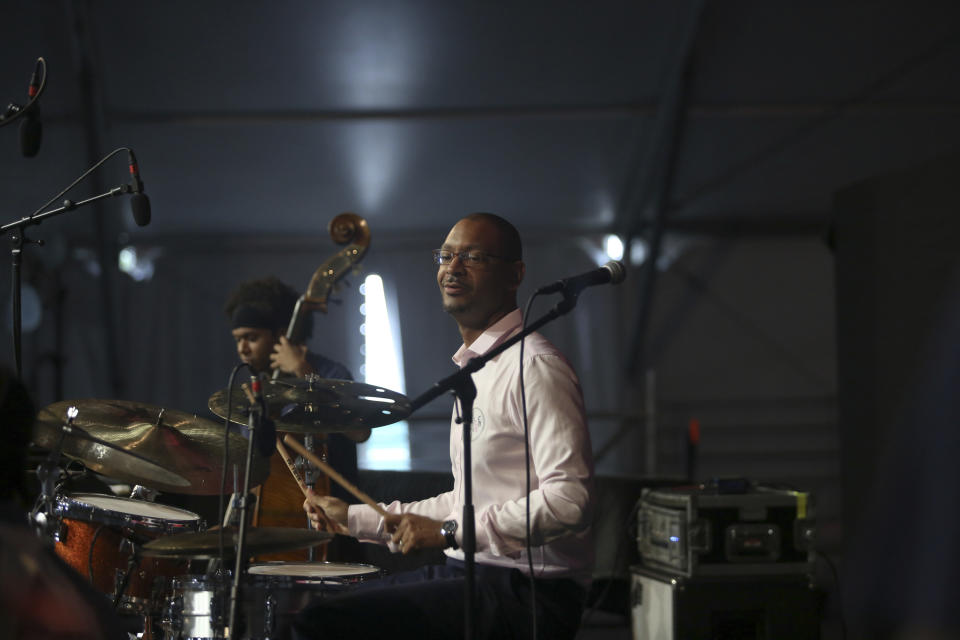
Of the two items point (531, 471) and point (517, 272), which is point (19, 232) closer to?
point (517, 272)

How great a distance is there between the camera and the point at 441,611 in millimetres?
2521

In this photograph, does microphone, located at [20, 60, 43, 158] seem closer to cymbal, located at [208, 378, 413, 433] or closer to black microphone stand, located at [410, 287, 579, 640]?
cymbal, located at [208, 378, 413, 433]

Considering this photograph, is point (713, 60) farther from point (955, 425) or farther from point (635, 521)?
point (955, 425)

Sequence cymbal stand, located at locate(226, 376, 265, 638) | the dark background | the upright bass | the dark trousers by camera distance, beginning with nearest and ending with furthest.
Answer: cymbal stand, located at locate(226, 376, 265, 638) → the dark trousers → the upright bass → the dark background

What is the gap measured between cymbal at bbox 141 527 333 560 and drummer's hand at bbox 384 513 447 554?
0.17 m

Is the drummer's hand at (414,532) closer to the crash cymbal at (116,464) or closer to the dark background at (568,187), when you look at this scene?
the crash cymbal at (116,464)

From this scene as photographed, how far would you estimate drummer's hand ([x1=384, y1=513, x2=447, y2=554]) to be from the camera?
2348 millimetres

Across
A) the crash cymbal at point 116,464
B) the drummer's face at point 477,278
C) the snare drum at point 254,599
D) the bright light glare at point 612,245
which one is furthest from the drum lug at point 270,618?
the bright light glare at point 612,245

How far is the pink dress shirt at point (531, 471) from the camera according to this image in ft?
7.91

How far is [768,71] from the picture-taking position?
24.0ft

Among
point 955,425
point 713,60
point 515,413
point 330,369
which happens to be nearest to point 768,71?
point 713,60

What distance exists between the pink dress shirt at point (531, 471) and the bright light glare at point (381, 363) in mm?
5589

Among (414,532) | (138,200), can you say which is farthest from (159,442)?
(414,532)

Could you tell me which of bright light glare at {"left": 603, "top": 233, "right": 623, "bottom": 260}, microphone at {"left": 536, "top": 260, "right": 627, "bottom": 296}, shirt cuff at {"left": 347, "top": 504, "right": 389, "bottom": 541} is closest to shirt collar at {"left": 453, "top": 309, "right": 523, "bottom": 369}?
microphone at {"left": 536, "top": 260, "right": 627, "bottom": 296}
